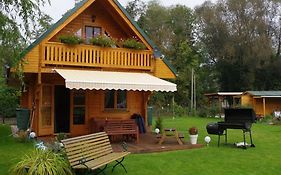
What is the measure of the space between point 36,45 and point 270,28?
41.9 meters

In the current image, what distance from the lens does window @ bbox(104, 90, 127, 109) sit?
17062 mm

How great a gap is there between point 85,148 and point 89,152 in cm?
17

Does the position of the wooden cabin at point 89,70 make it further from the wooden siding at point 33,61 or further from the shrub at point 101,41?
the shrub at point 101,41

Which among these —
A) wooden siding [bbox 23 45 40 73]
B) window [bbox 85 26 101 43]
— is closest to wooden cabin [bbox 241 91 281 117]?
window [bbox 85 26 101 43]

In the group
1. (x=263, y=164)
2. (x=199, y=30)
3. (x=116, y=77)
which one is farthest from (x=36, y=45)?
(x=199, y=30)

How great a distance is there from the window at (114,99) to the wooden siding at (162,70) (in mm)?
1881

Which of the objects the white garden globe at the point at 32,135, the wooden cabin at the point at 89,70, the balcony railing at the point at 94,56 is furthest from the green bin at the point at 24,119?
the balcony railing at the point at 94,56

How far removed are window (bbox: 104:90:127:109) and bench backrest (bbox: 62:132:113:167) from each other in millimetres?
7483

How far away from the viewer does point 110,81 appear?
43.7 feet

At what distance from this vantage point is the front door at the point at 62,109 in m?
16.6

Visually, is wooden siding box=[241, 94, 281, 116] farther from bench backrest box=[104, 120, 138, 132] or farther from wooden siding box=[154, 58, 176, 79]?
bench backrest box=[104, 120, 138, 132]

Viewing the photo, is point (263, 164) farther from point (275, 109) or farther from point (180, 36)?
point (180, 36)

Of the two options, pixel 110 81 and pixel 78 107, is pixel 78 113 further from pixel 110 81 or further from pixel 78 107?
pixel 110 81

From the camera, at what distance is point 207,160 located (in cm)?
1094
